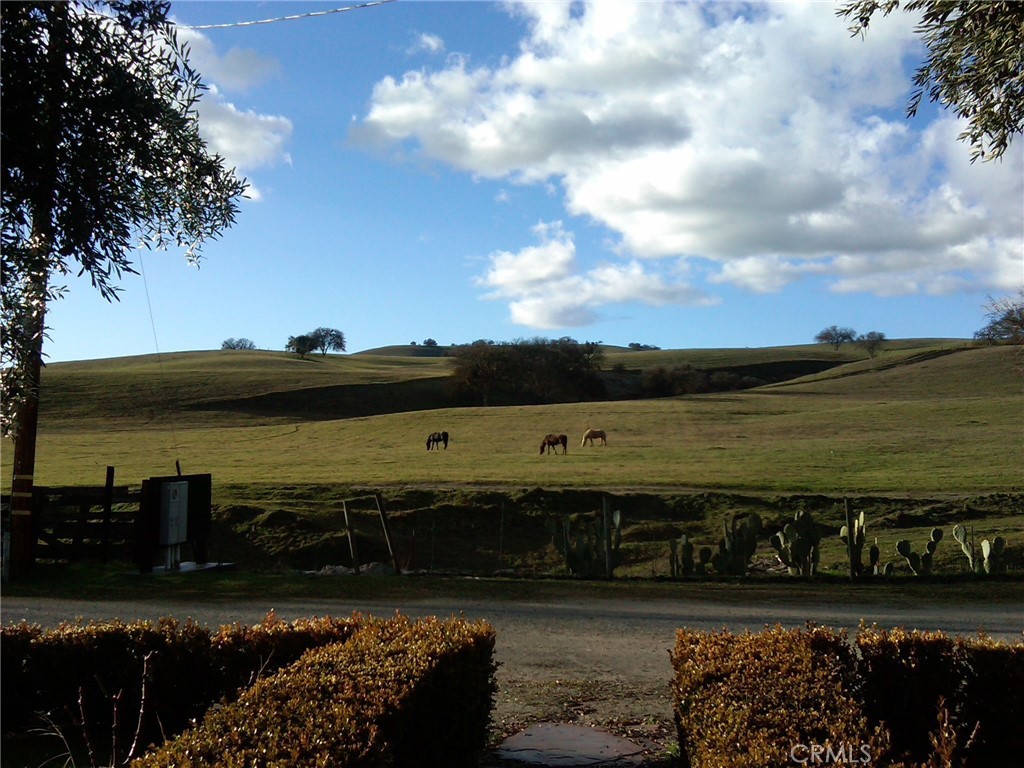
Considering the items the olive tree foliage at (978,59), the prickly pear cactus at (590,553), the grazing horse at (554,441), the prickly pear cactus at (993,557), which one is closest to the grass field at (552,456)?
the grazing horse at (554,441)

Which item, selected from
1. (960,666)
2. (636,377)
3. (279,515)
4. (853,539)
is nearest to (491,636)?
(960,666)

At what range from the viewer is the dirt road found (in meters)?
7.98

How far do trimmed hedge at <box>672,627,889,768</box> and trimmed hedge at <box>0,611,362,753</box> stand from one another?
289cm

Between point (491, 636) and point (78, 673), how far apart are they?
3.28 m

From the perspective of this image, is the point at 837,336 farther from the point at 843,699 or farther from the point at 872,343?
the point at 843,699

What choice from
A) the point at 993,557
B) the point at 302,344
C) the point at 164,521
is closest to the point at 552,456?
A: the point at 164,521

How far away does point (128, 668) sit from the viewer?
23.6ft

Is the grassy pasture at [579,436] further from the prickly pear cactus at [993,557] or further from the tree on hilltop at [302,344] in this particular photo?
the tree on hilltop at [302,344]

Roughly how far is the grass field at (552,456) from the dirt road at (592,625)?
7.43m

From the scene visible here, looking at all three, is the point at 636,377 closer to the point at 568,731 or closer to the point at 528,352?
the point at 528,352

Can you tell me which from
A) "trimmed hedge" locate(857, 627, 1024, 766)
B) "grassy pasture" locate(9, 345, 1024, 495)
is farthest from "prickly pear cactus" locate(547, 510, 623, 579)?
"grassy pasture" locate(9, 345, 1024, 495)

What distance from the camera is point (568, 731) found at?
7270 mm

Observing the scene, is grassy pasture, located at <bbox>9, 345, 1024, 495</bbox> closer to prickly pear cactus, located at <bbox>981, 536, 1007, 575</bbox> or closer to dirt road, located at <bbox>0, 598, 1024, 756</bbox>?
prickly pear cactus, located at <bbox>981, 536, 1007, 575</bbox>

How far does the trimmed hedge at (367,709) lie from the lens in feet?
13.9
